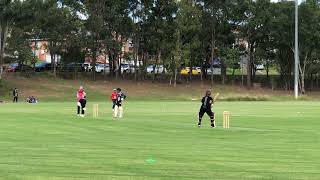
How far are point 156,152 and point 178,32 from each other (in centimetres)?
6583

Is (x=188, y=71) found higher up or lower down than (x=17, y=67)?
lower down

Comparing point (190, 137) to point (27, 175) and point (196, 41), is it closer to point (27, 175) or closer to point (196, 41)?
point (27, 175)

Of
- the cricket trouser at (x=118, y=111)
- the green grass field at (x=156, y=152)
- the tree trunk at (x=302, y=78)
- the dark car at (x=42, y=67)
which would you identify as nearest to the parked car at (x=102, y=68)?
the dark car at (x=42, y=67)

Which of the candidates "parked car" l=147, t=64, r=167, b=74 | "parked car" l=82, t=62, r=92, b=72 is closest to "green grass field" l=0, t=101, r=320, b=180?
"parked car" l=147, t=64, r=167, b=74

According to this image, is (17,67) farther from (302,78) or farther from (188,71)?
(302,78)

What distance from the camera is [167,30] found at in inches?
3297

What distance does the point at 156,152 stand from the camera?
16.8 meters

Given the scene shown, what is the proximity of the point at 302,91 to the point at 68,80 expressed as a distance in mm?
34051

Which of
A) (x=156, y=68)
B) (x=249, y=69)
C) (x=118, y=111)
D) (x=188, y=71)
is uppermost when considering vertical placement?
(x=156, y=68)

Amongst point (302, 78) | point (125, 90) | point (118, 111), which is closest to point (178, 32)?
point (125, 90)

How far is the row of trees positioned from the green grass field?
53.5 m

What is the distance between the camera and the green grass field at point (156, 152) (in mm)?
12836

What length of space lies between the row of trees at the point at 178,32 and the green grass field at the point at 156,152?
53.5 metres

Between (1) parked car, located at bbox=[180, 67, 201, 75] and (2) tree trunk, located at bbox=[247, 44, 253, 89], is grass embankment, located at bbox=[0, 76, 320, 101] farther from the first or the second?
(1) parked car, located at bbox=[180, 67, 201, 75]
